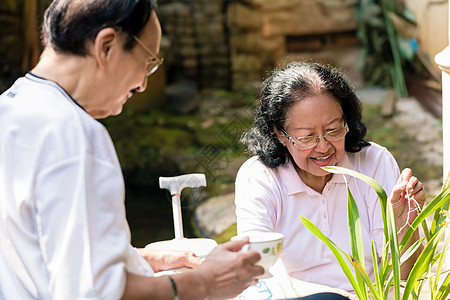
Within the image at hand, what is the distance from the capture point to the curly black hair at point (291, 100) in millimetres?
2074

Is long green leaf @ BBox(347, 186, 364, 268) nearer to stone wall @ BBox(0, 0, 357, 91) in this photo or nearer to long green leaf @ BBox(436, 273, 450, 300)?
long green leaf @ BBox(436, 273, 450, 300)

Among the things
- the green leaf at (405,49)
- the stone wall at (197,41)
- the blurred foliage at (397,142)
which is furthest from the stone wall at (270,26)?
the blurred foliage at (397,142)

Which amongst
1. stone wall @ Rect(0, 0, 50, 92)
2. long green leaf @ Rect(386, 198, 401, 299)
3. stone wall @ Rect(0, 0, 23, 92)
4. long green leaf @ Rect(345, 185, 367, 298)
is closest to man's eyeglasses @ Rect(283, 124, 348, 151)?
long green leaf @ Rect(345, 185, 367, 298)

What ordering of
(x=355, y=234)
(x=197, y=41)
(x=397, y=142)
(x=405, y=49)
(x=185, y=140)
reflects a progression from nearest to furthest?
(x=355, y=234), (x=397, y=142), (x=185, y=140), (x=405, y=49), (x=197, y=41)

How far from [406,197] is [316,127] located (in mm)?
393

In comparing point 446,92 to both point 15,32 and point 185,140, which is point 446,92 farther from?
point 15,32

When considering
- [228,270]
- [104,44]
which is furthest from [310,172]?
[104,44]

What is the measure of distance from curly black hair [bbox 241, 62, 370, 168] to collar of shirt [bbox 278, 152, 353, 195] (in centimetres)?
4

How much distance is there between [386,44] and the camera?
8.23 metres

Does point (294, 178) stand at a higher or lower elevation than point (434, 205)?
lower

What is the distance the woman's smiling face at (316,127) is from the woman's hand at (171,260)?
1.81ft

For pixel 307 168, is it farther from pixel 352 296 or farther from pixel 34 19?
pixel 34 19

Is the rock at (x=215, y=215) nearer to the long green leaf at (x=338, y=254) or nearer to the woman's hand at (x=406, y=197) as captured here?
the woman's hand at (x=406, y=197)

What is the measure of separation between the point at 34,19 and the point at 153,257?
6.03 meters
